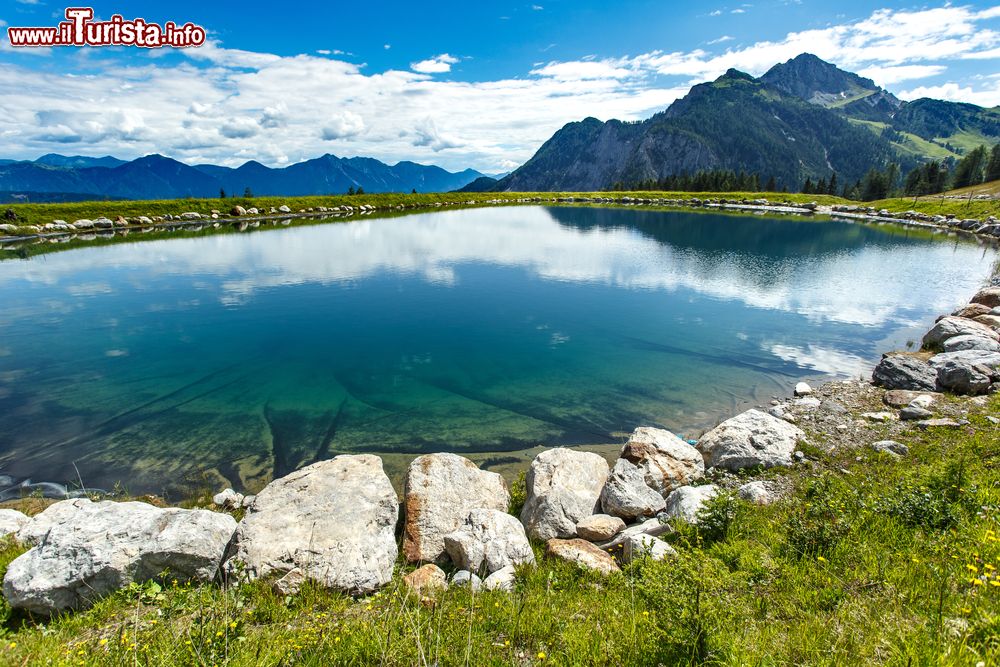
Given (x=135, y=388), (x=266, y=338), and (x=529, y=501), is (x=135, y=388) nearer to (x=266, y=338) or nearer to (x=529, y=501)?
(x=266, y=338)

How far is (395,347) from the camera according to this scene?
26.6 meters

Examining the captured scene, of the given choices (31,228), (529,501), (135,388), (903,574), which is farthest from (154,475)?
(31,228)

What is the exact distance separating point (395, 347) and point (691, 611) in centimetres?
2270

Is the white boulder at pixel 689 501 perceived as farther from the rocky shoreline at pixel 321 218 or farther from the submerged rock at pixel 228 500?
the rocky shoreline at pixel 321 218

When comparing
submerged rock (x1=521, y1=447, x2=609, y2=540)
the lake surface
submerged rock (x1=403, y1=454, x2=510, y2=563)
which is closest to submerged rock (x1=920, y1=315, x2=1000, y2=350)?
the lake surface

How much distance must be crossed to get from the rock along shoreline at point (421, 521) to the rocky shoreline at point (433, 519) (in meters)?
0.03

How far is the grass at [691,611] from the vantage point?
5.82 m

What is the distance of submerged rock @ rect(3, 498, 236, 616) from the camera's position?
318 inches

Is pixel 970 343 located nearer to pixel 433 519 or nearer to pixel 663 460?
pixel 663 460

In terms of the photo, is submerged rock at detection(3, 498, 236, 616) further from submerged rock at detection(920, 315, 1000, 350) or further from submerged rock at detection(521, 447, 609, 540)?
submerged rock at detection(920, 315, 1000, 350)

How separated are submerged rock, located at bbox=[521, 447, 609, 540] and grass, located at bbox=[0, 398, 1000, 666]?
1.38 m

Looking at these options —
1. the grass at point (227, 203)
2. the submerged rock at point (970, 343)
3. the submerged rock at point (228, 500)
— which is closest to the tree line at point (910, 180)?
the grass at point (227, 203)

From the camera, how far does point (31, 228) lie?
242ft

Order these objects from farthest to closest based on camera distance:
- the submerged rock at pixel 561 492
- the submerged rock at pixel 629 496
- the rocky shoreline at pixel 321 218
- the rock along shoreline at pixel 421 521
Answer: the rocky shoreline at pixel 321 218, the submerged rock at pixel 629 496, the submerged rock at pixel 561 492, the rock along shoreline at pixel 421 521
